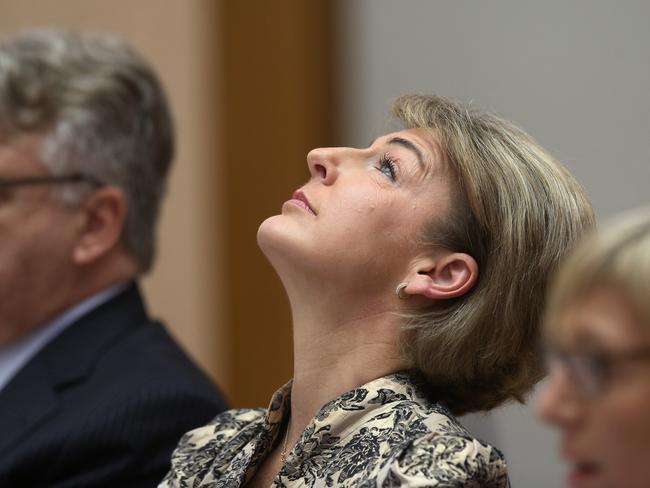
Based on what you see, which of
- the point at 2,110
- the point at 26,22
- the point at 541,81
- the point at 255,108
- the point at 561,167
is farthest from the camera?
the point at 26,22

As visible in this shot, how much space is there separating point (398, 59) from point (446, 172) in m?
2.16

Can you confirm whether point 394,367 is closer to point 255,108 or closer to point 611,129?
point 611,129

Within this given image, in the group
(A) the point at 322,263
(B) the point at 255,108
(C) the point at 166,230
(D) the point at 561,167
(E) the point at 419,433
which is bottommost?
(C) the point at 166,230

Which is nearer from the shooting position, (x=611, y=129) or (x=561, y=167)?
(x=561, y=167)

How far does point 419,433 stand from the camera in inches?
69.9

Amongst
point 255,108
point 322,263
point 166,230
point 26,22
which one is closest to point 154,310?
point 166,230

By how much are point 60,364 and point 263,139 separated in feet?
5.88

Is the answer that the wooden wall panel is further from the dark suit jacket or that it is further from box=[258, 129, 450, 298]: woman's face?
box=[258, 129, 450, 298]: woman's face

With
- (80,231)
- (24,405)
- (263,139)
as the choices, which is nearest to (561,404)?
(24,405)

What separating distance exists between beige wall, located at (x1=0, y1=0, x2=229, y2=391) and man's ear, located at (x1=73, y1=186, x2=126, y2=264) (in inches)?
58.4

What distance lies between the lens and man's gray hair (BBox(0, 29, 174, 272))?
9.46ft

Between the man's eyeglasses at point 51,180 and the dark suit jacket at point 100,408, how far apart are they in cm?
35

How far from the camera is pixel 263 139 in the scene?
435 centimetres

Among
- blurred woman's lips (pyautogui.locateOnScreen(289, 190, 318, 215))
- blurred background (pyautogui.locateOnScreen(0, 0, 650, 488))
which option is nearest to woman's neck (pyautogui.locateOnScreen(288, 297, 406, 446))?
blurred woman's lips (pyautogui.locateOnScreen(289, 190, 318, 215))
